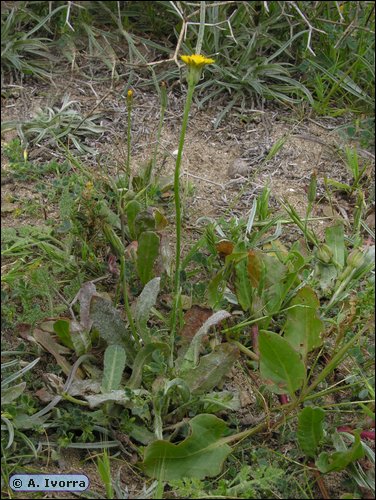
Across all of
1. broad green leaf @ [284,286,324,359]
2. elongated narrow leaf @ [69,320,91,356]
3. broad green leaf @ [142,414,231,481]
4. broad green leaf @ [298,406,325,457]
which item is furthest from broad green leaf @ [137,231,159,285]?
broad green leaf @ [298,406,325,457]

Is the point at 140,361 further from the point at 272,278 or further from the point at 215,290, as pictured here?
the point at 272,278

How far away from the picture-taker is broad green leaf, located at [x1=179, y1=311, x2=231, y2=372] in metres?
1.99

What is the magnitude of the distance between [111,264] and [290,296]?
55 centimetres

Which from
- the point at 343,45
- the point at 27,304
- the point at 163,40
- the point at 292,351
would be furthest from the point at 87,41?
the point at 292,351

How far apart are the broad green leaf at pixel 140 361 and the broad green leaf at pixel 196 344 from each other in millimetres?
62

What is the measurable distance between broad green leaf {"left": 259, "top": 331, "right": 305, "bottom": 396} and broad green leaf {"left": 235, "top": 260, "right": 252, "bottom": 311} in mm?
304

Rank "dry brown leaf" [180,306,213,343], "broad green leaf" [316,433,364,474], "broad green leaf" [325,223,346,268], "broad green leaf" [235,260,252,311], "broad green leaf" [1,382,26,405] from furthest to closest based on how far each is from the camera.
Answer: "broad green leaf" [325,223,346,268] → "broad green leaf" [235,260,252,311] → "dry brown leaf" [180,306,213,343] → "broad green leaf" [1,382,26,405] → "broad green leaf" [316,433,364,474]

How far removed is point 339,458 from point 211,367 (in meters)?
0.39

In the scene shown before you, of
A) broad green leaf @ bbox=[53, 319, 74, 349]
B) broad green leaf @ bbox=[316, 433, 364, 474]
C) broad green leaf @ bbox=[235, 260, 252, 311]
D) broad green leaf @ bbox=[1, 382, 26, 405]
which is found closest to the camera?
broad green leaf @ bbox=[316, 433, 364, 474]

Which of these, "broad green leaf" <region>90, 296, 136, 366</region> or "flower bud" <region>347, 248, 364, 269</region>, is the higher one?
A: "flower bud" <region>347, 248, 364, 269</region>

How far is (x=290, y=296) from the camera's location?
7.23ft

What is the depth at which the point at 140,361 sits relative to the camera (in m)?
1.99

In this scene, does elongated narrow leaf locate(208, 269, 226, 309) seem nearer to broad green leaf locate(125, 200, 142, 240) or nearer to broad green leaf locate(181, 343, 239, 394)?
broad green leaf locate(181, 343, 239, 394)

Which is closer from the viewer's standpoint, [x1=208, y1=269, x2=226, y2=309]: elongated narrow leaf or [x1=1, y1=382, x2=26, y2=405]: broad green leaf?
[x1=1, y1=382, x2=26, y2=405]: broad green leaf
